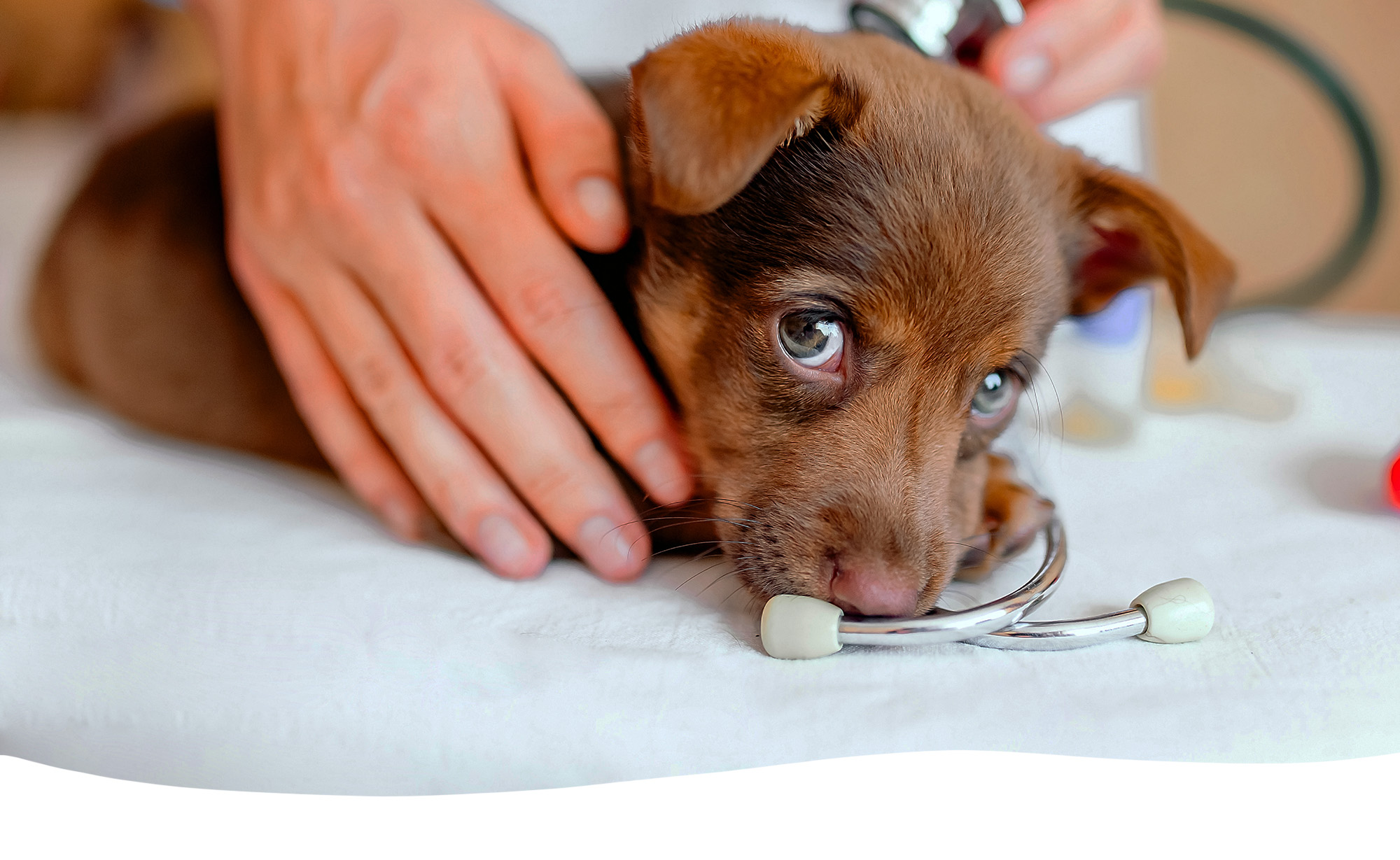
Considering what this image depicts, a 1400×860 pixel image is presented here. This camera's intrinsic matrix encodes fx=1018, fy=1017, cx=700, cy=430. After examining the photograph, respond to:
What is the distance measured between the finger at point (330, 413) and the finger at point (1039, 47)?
166 cm

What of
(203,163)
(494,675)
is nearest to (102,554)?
(494,675)

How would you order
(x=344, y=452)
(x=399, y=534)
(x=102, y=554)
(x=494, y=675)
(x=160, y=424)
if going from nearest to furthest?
1. (x=494, y=675)
2. (x=102, y=554)
3. (x=399, y=534)
4. (x=344, y=452)
5. (x=160, y=424)

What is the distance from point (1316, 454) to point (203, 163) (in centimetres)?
297

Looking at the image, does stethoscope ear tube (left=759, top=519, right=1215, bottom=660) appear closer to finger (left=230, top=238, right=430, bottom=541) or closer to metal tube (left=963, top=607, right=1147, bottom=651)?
metal tube (left=963, top=607, right=1147, bottom=651)

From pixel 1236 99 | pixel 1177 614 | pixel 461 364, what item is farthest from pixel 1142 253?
pixel 1236 99

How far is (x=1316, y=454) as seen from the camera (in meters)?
2.38

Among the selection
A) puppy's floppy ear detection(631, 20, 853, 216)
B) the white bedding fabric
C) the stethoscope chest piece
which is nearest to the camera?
the white bedding fabric

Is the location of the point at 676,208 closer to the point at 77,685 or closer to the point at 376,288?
the point at 376,288

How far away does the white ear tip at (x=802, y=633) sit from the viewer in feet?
4.95

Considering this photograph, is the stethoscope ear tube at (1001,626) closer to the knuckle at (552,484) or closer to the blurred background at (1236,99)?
the knuckle at (552,484)

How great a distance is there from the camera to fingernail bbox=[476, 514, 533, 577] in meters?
1.83

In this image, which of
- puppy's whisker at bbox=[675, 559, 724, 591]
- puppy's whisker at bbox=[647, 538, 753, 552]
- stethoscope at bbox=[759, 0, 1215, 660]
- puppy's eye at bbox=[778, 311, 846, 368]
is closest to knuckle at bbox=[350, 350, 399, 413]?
puppy's whisker at bbox=[647, 538, 753, 552]

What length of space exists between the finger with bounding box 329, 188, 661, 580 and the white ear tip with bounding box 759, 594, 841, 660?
45 cm

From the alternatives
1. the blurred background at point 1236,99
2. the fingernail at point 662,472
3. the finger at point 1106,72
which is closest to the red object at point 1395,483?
the finger at point 1106,72
